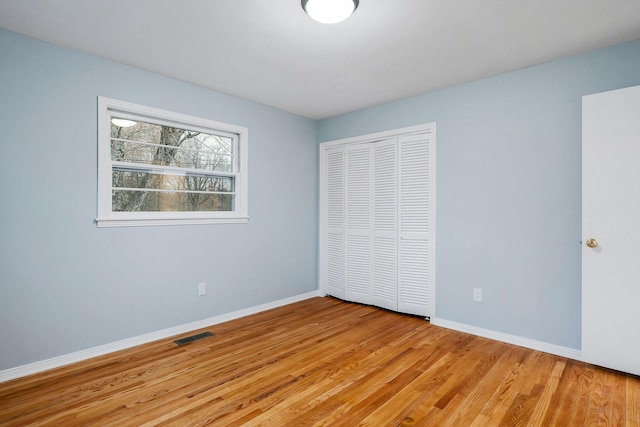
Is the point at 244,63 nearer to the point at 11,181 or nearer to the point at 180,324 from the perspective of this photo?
the point at 11,181

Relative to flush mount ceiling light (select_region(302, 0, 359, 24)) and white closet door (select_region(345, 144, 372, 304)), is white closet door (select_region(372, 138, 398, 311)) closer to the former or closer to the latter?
white closet door (select_region(345, 144, 372, 304))

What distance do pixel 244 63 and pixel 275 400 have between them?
264 cm

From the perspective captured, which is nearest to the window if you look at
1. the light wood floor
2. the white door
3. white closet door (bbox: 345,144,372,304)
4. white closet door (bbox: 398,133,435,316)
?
the light wood floor

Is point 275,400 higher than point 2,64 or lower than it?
lower

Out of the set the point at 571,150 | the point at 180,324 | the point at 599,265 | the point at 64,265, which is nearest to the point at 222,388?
the point at 180,324

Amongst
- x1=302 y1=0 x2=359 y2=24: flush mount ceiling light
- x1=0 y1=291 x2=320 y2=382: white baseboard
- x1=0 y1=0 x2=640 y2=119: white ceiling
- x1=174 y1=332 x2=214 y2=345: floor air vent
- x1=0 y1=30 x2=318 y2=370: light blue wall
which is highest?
x1=0 y1=0 x2=640 y2=119: white ceiling

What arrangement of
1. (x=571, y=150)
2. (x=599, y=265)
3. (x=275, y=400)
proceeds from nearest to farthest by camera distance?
(x=275, y=400), (x=599, y=265), (x=571, y=150)

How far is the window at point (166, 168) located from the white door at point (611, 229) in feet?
10.5

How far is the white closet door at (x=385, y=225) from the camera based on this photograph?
12.8 feet

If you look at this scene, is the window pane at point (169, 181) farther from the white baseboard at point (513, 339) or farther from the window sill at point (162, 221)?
the white baseboard at point (513, 339)

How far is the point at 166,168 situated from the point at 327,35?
1.97m

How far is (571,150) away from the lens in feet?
8.91

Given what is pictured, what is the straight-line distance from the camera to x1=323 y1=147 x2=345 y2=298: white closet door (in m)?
4.45

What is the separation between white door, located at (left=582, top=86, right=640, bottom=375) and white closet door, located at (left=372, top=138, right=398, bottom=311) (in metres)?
1.77
